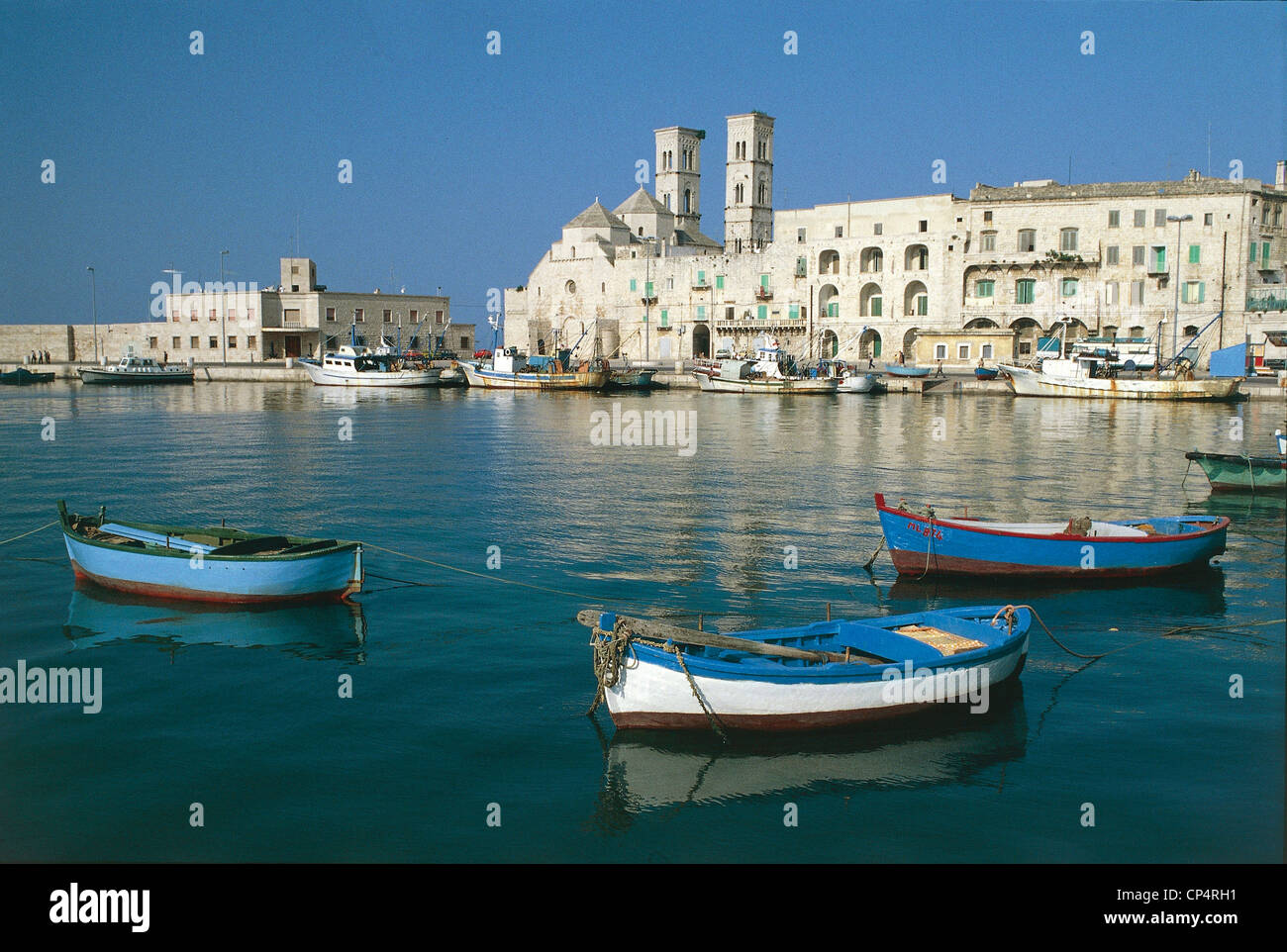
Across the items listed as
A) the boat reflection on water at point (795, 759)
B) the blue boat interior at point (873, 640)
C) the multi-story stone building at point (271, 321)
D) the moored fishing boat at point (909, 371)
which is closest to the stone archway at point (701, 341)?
the moored fishing boat at point (909, 371)

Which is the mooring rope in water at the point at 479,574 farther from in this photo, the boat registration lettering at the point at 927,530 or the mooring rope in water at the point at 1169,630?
the mooring rope in water at the point at 1169,630

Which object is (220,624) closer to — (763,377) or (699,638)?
(699,638)

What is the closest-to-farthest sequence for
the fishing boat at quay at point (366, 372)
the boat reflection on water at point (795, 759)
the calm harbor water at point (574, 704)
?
the calm harbor water at point (574, 704) < the boat reflection on water at point (795, 759) < the fishing boat at quay at point (366, 372)

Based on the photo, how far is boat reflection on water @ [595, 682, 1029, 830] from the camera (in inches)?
342

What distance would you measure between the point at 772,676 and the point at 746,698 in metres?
0.34

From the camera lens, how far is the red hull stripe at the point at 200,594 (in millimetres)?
13766

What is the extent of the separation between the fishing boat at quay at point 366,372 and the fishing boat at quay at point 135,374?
841cm

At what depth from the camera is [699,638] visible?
9.45 meters

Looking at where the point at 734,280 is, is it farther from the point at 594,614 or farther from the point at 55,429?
the point at 594,614

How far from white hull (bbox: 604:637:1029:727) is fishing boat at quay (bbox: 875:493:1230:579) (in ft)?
19.1

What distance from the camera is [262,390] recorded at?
2478 inches

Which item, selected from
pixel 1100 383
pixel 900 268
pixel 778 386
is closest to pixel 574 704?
pixel 1100 383

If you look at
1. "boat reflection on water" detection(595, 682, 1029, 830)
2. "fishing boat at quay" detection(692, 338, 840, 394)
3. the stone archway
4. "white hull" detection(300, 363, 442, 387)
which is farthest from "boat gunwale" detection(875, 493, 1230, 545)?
the stone archway

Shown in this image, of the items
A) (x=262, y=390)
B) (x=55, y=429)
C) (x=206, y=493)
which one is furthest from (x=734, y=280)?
(x=206, y=493)
